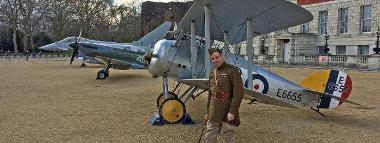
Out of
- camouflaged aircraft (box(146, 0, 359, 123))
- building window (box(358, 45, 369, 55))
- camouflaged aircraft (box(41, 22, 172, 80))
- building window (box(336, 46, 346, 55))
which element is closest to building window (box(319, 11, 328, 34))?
building window (box(336, 46, 346, 55))

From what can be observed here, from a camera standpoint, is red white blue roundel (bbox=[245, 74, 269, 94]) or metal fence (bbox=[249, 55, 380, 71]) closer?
red white blue roundel (bbox=[245, 74, 269, 94])

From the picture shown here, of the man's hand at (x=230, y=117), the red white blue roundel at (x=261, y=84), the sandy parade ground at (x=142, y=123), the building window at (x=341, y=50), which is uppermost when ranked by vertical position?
the building window at (x=341, y=50)

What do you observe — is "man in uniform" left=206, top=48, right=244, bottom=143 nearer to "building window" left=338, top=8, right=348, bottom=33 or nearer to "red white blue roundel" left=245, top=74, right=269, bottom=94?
"red white blue roundel" left=245, top=74, right=269, bottom=94

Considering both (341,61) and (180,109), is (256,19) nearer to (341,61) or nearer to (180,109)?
(180,109)

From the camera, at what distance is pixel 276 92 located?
976cm

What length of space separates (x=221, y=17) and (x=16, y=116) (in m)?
5.70

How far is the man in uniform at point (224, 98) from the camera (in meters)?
5.84

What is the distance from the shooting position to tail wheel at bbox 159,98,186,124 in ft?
31.1

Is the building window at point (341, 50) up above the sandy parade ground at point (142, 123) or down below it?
above

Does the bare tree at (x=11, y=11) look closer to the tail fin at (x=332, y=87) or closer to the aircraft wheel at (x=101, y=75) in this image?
the aircraft wheel at (x=101, y=75)

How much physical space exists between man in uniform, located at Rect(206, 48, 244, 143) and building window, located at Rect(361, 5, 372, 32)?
51036 millimetres

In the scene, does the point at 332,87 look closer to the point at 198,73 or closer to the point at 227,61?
the point at 227,61

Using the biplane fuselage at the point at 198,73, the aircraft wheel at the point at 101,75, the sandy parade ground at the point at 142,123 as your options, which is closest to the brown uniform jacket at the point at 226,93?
the sandy parade ground at the point at 142,123

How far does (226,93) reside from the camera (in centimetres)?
592
